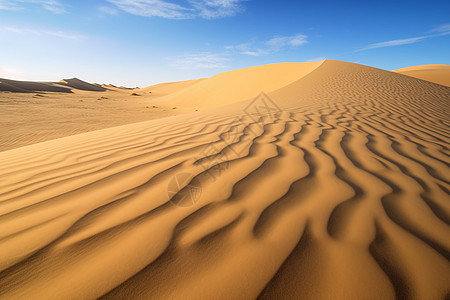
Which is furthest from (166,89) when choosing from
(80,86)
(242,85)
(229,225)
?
(229,225)

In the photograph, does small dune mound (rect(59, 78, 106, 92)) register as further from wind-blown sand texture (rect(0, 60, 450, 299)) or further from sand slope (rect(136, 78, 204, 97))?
wind-blown sand texture (rect(0, 60, 450, 299))

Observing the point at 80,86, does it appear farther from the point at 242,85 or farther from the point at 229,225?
the point at 229,225

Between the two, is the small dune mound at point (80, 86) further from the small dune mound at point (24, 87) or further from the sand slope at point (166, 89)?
the small dune mound at point (24, 87)

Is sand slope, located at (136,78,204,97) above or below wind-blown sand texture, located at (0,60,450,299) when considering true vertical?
below

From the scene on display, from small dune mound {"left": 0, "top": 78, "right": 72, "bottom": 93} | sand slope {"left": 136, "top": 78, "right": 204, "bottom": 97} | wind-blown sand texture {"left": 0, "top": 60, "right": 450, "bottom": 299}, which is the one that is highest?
wind-blown sand texture {"left": 0, "top": 60, "right": 450, "bottom": 299}

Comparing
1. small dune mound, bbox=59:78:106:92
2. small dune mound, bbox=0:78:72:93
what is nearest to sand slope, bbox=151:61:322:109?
small dune mound, bbox=0:78:72:93

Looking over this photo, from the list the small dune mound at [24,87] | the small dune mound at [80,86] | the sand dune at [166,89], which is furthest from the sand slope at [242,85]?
the small dune mound at [80,86]

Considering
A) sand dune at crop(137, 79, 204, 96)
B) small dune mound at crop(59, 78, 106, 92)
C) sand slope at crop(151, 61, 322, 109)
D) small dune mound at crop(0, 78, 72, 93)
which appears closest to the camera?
sand slope at crop(151, 61, 322, 109)

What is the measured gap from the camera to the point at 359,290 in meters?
0.82

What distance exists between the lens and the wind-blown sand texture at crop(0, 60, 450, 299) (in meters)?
0.84

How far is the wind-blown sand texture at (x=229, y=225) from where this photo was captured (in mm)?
841

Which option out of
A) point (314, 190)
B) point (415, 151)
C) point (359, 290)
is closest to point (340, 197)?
point (314, 190)

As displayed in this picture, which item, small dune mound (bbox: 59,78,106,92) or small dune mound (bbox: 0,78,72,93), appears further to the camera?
small dune mound (bbox: 59,78,106,92)

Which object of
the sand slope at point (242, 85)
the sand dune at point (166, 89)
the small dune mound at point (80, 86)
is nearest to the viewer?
the sand slope at point (242, 85)
